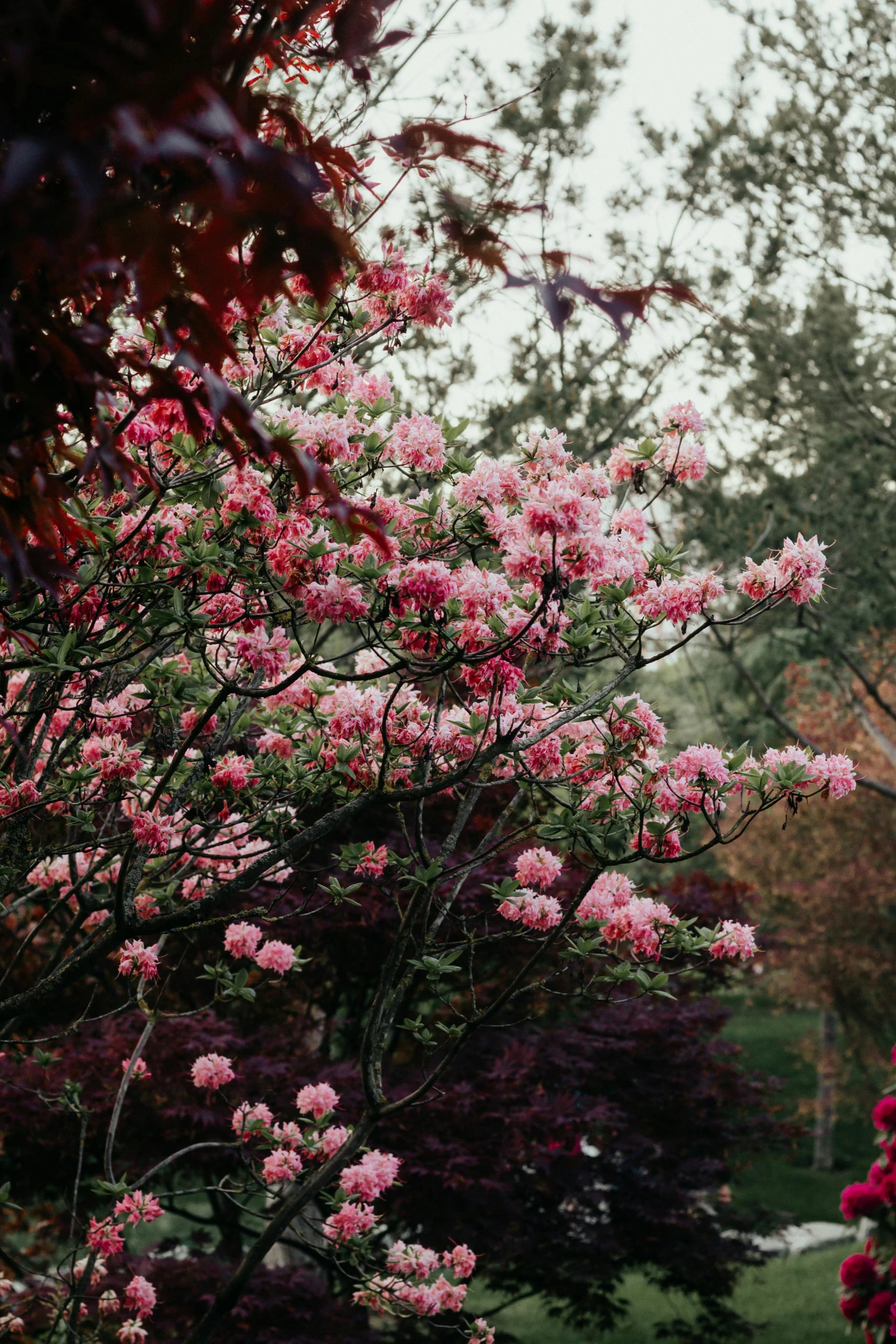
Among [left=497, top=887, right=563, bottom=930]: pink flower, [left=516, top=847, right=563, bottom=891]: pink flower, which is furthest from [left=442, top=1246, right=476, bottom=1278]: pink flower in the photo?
[left=516, top=847, right=563, bottom=891]: pink flower

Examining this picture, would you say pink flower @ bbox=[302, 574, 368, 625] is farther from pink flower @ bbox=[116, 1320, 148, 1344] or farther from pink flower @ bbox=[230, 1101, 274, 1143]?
pink flower @ bbox=[116, 1320, 148, 1344]

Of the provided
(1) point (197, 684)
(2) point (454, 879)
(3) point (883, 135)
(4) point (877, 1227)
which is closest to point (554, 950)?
(2) point (454, 879)

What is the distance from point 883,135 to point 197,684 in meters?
8.74

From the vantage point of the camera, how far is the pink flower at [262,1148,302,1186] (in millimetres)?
3990

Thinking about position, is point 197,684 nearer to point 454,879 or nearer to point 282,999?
point 454,879

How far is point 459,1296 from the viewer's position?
4039mm

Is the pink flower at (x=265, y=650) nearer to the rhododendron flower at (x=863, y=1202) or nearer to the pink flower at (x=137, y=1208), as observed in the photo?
the pink flower at (x=137, y=1208)

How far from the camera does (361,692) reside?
3.47 m

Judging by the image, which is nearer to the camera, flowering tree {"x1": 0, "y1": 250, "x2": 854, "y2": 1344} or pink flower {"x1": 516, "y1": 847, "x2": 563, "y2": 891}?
flowering tree {"x1": 0, "y1": 250, "x2": 854, "y2": 1344}

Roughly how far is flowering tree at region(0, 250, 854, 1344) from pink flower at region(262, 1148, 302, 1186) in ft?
0.06

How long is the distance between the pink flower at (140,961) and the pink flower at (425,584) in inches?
70.9

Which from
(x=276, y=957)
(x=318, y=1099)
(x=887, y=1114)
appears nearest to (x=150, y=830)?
(x=276, y=957)

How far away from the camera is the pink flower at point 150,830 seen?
3.07 m

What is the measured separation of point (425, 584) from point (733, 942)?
1597 mm
